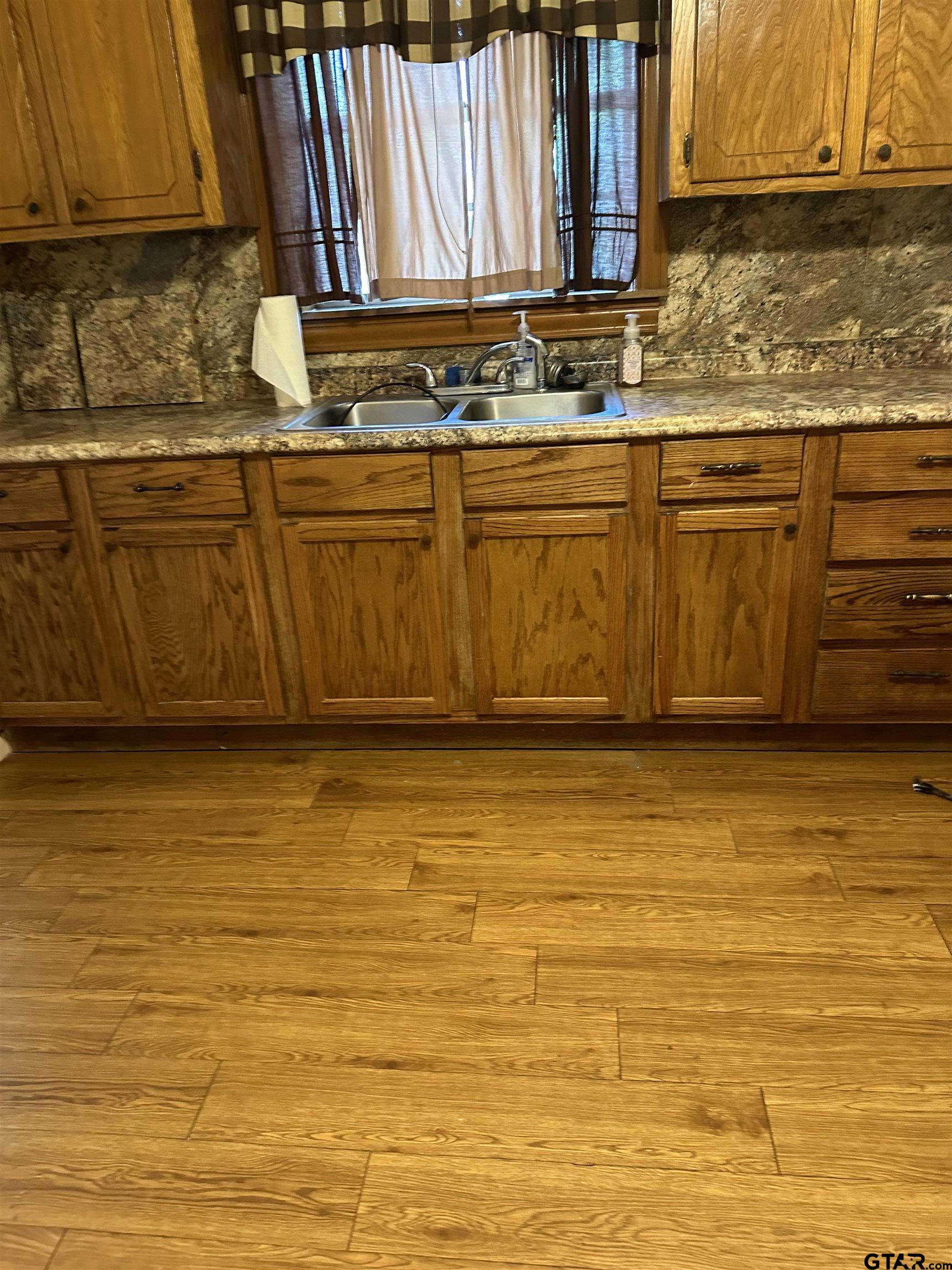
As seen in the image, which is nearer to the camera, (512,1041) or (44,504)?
(512,1041)

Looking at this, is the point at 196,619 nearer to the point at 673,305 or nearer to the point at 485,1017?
the point at 485,1017

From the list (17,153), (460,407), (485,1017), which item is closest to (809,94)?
(460,407)

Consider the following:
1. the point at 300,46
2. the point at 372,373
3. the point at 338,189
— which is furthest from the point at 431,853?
the point at 300,46

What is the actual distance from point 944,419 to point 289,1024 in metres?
1.96

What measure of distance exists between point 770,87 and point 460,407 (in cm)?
108

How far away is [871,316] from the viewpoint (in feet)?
8.59

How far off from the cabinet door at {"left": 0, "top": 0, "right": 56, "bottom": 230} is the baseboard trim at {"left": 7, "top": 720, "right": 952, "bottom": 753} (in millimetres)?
1458

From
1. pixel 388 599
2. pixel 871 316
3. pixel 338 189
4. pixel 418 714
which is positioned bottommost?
pixel 418 714

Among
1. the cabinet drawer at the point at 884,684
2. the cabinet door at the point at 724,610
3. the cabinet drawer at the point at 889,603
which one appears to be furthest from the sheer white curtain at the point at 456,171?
the cabinet drawer at the point at 884,684

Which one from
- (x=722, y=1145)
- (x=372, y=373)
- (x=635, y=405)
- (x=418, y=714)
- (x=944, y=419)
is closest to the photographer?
(x=722, y=1145)

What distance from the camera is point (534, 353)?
2641mm

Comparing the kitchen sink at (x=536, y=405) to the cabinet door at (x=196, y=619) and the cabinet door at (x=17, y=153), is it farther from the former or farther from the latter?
the cabinet door at (x=17, y=153)

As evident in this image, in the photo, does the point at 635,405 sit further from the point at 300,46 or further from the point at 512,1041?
the point at 512,1041

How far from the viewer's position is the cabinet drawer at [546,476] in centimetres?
226
